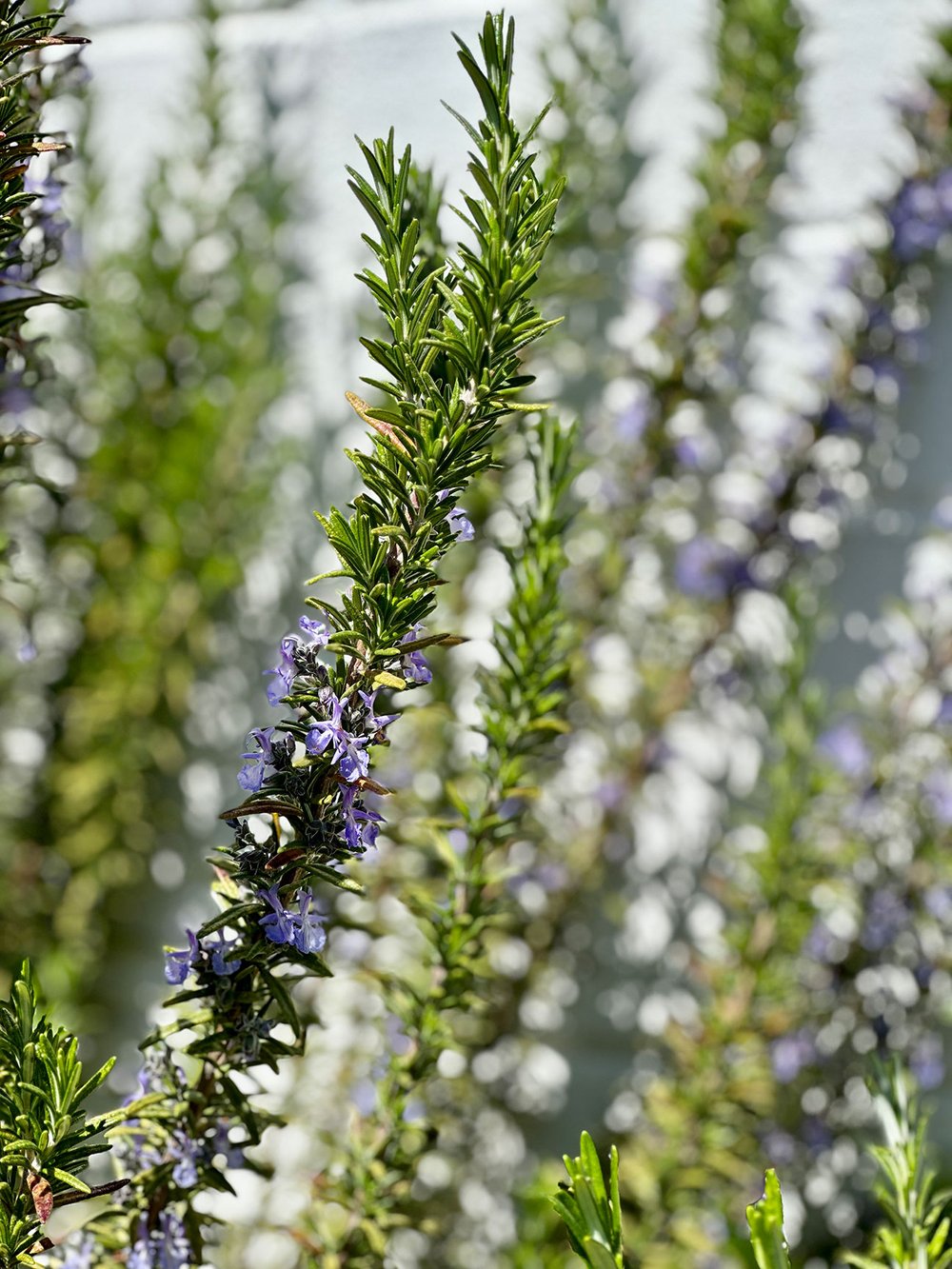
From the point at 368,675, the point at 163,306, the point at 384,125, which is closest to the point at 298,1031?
the point at 368,675

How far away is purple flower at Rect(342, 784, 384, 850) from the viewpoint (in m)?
0.54

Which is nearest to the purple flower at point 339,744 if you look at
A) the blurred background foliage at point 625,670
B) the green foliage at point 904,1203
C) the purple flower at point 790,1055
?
the green foliage at point 904,1203

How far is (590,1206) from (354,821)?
0.21 m

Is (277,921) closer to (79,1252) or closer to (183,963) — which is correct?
(183,963)

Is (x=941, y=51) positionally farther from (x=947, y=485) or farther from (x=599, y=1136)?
(x=599, y=1136)

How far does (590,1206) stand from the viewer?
512mm

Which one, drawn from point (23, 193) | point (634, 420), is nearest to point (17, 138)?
point (23, 193)

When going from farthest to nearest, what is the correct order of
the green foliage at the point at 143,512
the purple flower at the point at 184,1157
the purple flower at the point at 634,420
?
1. the green foliage at the point at 143,512
2. the purple flower at the point at 634,420
3. the purple flower at the point at 184,1157

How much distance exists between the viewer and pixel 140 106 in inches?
59.5

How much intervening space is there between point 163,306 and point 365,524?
99cm

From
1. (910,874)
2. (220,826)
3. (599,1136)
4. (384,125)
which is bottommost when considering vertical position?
(599,1136)

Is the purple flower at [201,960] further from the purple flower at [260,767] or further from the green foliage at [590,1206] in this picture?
the green foliage at [590,1206]

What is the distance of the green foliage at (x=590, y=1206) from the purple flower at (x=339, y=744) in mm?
198

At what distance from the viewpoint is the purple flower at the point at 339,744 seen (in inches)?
20.6
